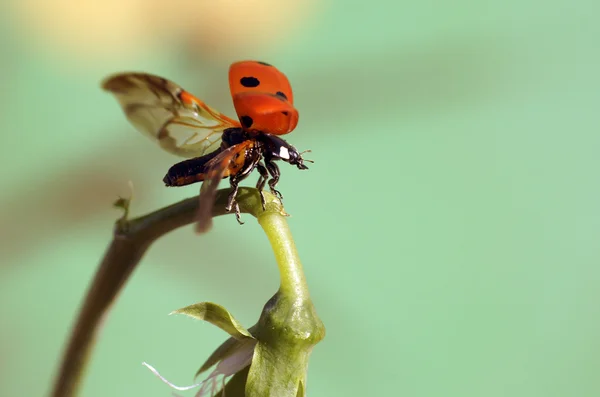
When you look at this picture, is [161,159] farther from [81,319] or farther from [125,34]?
[81,319]

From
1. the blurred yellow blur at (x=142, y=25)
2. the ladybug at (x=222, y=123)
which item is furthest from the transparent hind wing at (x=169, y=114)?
the blurred yellow blur at (x=142, y=25)

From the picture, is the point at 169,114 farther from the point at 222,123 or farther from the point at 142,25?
the point at 142,25

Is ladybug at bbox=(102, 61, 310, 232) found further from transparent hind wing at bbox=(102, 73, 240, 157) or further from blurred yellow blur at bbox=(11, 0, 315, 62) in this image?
blurred yellow blur at bbox=(11, 0, 315, 62)

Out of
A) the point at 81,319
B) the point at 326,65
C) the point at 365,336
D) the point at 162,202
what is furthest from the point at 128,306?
the point at 81,319

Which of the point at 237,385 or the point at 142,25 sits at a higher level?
the point at 142,25

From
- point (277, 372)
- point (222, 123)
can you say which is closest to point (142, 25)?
point (222, 123)

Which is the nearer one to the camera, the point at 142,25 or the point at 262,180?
the point at 262,180

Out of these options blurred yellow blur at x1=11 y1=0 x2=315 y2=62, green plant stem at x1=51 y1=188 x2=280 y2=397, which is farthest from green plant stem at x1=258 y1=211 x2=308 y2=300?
blurred yellow blur at x1=11 y1=0 x2=315 y2=62
